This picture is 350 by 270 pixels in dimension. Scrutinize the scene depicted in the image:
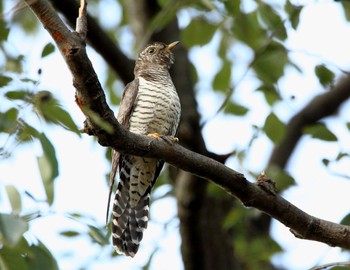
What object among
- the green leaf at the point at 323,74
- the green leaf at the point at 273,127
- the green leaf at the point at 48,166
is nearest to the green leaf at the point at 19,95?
the green leaf at the point at 48,166

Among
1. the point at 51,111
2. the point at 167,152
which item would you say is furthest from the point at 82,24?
the point at 167,152

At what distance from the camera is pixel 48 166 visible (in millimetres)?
2686

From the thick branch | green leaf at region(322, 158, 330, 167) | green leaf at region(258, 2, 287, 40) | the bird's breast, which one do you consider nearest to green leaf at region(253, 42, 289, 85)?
green leaf at region(258, 2, 287, 40)

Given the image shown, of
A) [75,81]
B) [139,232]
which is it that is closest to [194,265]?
[139,232]

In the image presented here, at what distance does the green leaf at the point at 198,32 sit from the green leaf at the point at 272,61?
0.39m

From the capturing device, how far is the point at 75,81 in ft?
8.94

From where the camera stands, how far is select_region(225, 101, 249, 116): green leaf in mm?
4785

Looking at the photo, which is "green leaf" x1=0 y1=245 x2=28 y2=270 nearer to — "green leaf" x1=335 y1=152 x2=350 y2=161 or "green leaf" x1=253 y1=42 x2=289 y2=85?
"green leaf" x1=335 y1=152 x2=350 y2=161

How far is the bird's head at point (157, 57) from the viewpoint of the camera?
5.70m

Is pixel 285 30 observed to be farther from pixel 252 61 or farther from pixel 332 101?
pixel 332 101

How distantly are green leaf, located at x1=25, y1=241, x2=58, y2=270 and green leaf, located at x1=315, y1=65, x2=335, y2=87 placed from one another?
2.25 meters

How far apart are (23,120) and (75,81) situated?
0.46 meters

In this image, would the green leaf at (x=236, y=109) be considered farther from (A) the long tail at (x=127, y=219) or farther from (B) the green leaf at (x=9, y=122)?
(B) the green leaf at (x=9, y=122)

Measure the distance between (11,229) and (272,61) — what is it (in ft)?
9.69
